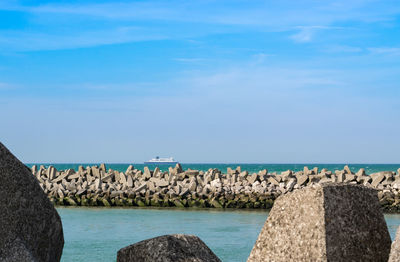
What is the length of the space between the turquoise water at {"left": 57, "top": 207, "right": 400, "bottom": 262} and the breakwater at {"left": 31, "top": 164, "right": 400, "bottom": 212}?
1.22 meters

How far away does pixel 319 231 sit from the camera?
438 centimetres

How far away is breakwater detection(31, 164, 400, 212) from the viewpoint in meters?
23.9

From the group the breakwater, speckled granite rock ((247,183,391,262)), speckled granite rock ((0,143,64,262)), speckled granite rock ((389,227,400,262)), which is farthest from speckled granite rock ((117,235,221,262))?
the breakwater

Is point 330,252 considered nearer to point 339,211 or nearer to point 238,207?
point 339,211

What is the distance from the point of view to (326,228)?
14.3 ft

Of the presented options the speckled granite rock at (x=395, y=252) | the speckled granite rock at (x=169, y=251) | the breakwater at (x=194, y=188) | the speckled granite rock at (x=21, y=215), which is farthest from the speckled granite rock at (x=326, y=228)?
the breakwater at (x=194, y=188)

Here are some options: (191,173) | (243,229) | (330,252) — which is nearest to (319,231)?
(330,252)

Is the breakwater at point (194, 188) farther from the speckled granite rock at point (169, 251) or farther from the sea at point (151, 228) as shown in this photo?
the speckled granite rock at point (169, 251)

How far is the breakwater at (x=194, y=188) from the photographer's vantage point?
23.9 m

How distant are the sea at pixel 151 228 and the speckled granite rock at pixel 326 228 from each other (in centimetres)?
826

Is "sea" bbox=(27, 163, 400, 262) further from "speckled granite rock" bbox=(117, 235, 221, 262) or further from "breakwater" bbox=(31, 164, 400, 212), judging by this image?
"speckled granite rock" bbox=(117, 235, 221, 262)

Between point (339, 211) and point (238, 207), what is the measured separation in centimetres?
1921

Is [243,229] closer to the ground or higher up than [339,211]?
closer to the ground

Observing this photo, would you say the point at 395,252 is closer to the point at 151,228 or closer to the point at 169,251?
the point at 169,251
